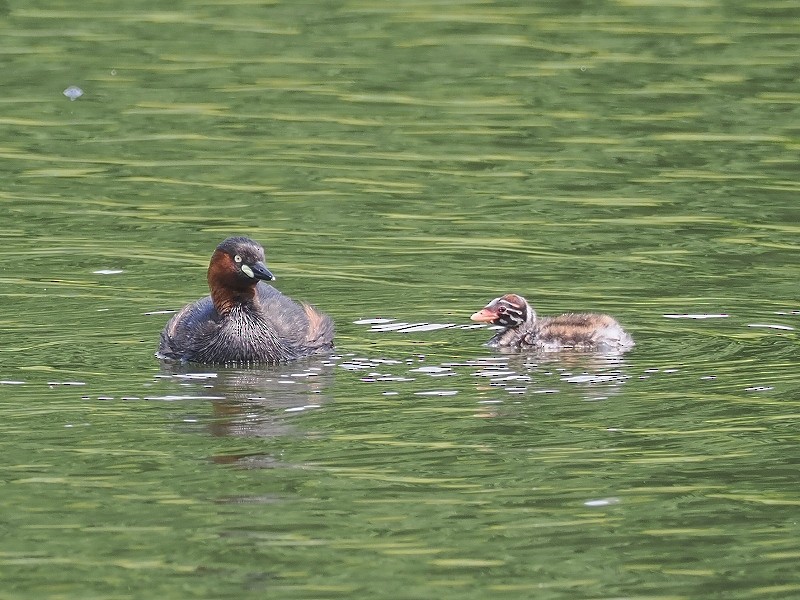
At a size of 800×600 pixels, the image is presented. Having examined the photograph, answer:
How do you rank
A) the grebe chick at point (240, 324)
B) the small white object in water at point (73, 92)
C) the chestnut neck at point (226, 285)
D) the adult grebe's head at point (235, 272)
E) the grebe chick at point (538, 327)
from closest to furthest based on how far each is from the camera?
the grebe chick at point (538, 327)
the grebe chick at point (240, 324)
the adult grebe's head at point (235, 272)
the chestnut neck at point (226, 285)
the small white object in water at point (73, 92)

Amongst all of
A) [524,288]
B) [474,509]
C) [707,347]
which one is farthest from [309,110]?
[474,509]

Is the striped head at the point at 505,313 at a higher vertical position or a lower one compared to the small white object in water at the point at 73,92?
lower

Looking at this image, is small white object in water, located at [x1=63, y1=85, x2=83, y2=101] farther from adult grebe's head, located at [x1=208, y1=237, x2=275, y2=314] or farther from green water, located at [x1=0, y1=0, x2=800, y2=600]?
adult grebe's head, located at [x1=208, y1=237, x2=275, y2=314]

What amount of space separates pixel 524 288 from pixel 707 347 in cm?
213

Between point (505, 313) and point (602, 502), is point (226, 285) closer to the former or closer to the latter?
point (505, 313)

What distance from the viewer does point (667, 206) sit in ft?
53.6

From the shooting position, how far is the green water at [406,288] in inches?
335

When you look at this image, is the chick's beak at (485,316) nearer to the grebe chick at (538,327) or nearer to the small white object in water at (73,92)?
the grebe chick at (538,327)

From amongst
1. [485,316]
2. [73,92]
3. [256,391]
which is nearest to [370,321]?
[485,316]

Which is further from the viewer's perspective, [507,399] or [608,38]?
[608,38]

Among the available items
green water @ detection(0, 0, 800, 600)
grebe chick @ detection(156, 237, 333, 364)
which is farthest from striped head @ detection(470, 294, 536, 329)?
grebe chick @ detection(156, 237, 333, 364)

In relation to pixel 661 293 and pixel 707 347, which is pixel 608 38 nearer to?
pixel 661 293

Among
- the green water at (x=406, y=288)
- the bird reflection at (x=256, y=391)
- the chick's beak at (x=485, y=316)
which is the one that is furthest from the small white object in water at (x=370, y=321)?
the bird reflection at (x=256, y=391)

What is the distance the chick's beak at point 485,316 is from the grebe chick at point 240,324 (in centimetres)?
93
